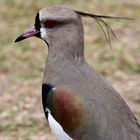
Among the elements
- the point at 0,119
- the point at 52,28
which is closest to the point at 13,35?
the point at 0,119

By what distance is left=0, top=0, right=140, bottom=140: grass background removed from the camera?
255 inches

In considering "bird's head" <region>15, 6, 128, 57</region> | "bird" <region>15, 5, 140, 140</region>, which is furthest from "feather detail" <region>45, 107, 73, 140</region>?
"bird's head" <region>15, 6, 128, 57</region>

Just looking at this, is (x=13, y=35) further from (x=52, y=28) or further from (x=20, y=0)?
(x=52, y=28)

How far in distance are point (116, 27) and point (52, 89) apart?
3927 mm

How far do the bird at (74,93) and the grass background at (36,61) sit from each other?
1469 mm

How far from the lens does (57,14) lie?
4.80m

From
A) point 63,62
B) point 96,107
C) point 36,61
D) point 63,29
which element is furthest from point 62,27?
point 36,61

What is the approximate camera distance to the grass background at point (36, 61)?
21.3ft

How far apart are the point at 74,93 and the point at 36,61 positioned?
9.86 ft

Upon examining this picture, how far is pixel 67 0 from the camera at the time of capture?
9.39 meters

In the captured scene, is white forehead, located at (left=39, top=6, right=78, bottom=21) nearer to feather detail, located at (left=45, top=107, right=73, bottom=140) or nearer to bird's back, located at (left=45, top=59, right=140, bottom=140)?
bird's back, located at (left=45, top=59, right=140, bottom=140)

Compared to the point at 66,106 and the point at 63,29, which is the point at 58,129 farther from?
the point at 63,29

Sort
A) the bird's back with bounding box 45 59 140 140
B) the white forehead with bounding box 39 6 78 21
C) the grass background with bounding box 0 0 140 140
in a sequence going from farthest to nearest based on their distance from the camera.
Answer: the grass background with bounding box 0 0 140 140 < the white forehead with bounding box 39 6 78 21 < the bird's back with bounding box 45 59 140 140

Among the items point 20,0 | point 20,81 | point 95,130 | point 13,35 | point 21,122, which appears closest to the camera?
point 95,130
